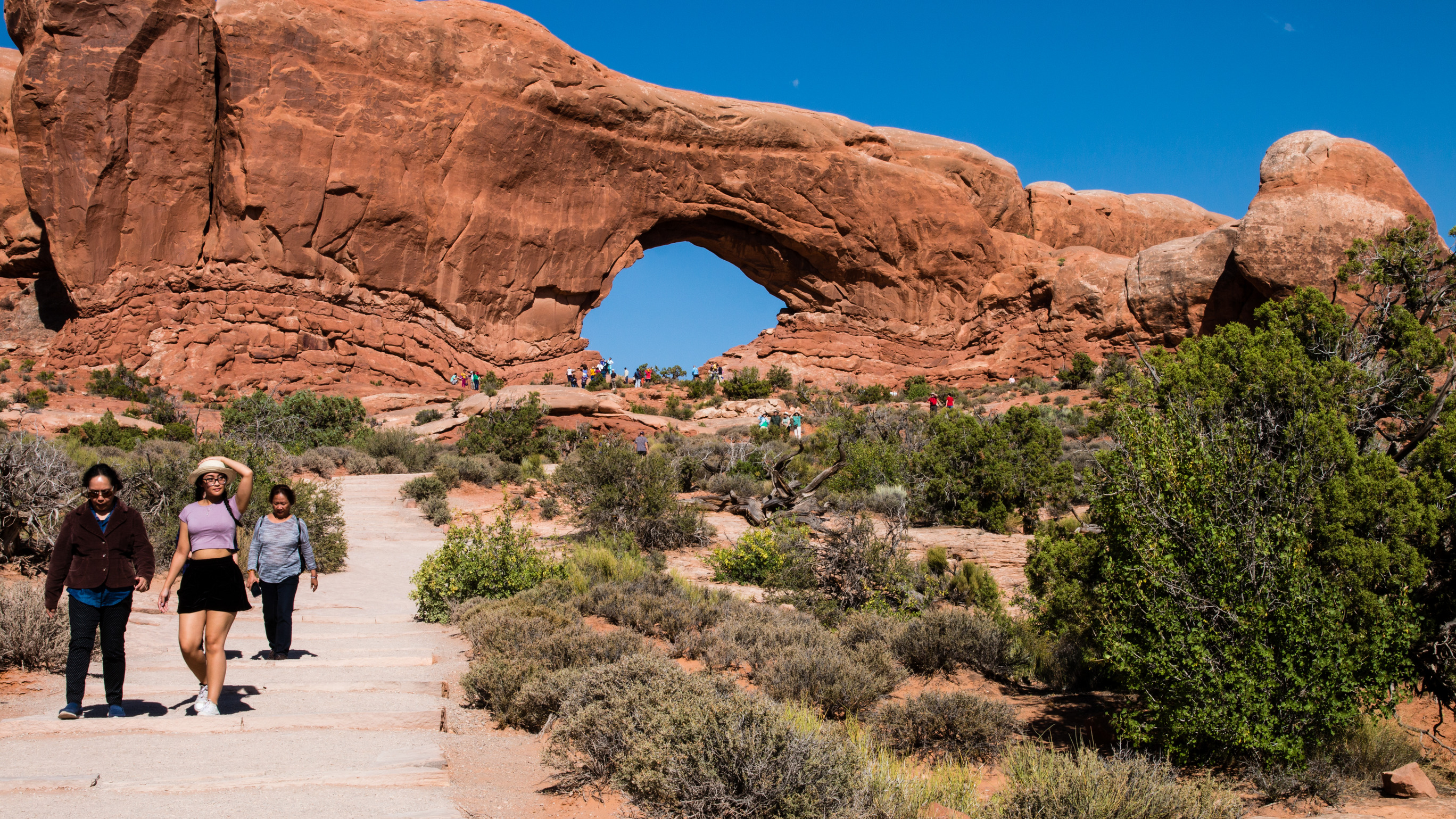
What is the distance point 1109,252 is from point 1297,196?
45.6 ft

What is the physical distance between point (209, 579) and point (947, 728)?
172 inches

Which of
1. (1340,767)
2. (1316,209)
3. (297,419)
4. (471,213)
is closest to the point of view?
(1340,767)

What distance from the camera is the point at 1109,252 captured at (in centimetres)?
3897

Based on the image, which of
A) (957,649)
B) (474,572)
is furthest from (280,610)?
(957,649)

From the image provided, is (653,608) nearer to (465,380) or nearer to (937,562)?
(937,562)

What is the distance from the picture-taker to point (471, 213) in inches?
1126

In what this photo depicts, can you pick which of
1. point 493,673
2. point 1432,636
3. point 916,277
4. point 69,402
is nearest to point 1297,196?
point 916,277

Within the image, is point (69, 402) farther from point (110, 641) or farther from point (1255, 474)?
point (1255, 474)

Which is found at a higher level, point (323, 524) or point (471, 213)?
point (471, 213)

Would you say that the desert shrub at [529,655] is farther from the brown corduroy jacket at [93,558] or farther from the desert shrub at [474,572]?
the brown corduroy jacket at [93,558]

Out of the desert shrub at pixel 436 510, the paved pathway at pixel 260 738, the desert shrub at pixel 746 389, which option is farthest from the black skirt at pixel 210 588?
the desert shrub at pixel 746 389

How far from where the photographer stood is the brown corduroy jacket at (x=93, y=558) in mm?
4895

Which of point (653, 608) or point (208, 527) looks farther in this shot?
point (653, 608)

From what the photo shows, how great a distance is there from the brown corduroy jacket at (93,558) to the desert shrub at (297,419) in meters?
14.7
